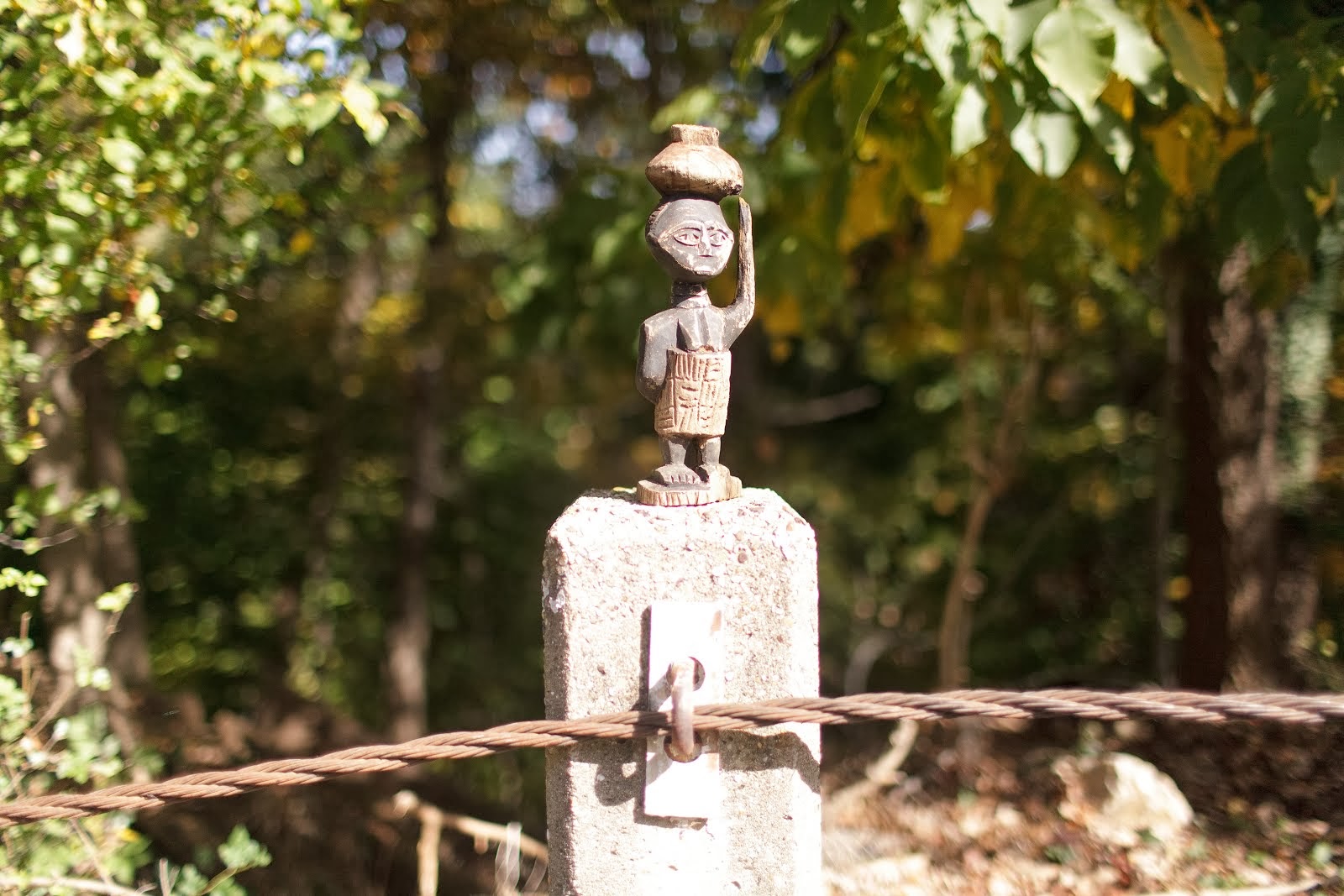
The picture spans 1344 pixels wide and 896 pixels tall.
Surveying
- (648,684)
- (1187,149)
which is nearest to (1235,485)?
(1187,149)

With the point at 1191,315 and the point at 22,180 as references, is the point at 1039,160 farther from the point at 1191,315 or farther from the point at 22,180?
the point at 22,180

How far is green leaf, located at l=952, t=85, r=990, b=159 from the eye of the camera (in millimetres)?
2146

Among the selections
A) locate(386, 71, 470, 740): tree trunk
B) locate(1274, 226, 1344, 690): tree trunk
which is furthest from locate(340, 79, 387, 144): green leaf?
locate(1274, 226, 1344, 690): tree trunk

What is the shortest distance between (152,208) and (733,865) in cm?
207

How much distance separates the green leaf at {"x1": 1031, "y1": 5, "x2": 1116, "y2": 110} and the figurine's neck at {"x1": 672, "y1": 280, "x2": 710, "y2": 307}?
0.82 metres

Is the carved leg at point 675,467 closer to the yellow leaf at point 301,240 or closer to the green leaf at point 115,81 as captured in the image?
the green leaf at point 115,81

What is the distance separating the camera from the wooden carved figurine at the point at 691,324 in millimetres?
1702

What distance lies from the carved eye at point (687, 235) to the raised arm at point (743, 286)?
87mm

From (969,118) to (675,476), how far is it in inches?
41.2

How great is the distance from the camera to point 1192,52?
2115 mm

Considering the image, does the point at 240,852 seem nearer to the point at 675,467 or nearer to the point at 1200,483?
the point at 675,467

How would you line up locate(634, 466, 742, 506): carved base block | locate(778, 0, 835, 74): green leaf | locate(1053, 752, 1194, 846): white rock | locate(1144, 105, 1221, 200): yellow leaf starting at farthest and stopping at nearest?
locate(1053, 752, 1194, 846): white rock → locate(1144, 105, 1221, 200): yellow leaf → locate(778, 0, 835, 74): green leaf → locate(634, 466, 742, 506): carved base block

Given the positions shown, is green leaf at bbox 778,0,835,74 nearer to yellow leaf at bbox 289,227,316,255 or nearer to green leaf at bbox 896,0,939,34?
green leaf at bbox 896,0,939,34

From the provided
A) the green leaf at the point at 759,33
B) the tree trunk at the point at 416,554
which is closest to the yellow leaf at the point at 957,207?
the green leaf at the point at 759,33
